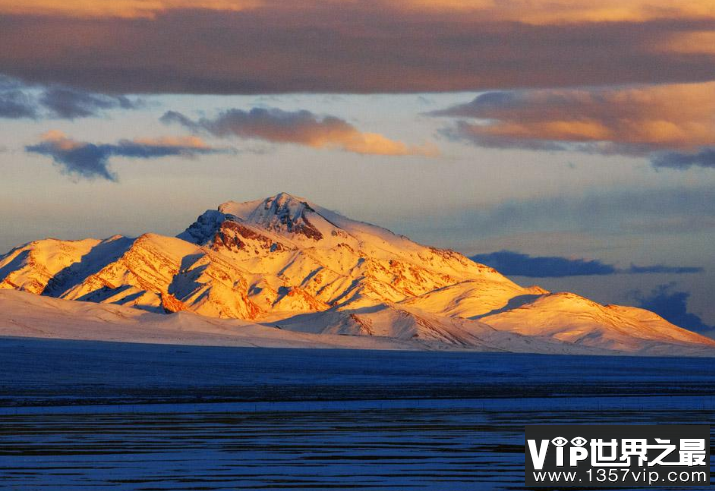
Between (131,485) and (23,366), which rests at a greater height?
(131,485)

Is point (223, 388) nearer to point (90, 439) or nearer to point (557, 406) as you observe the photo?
point (557, 406)

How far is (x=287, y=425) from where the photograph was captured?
64125 millimetres

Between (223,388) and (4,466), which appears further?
(223,388)

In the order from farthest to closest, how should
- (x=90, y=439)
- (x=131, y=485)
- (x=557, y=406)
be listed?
(x=557, y=406) → (x=90, y=439) → (x=131, y=485)

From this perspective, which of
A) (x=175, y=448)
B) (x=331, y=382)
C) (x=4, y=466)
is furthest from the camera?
(x=331, y=382)

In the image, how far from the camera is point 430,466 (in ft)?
152

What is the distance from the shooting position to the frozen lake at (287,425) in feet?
144

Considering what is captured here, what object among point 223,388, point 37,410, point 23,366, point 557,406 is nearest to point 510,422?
point 557,406

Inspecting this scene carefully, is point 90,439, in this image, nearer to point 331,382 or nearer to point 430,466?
point 430,466

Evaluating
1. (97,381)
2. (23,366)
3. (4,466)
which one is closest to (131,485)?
(4,466)

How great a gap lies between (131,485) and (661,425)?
28.0 metres

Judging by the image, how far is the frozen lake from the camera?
43906 mm

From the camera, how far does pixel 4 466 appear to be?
46312 millimetres

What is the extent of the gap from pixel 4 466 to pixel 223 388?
186 ft
